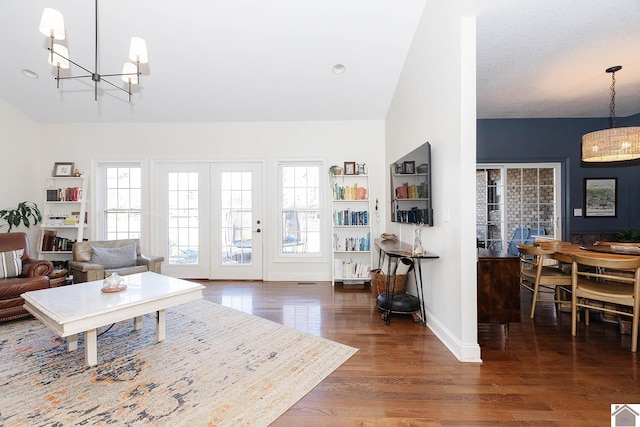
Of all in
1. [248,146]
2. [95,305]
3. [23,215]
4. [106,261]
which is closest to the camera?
[95,305]

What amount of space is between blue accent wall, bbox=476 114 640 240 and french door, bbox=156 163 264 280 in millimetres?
4113

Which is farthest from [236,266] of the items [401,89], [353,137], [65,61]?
[401,89]

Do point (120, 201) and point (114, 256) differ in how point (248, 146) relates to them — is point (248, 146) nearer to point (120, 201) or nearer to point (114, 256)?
point (120, 201)

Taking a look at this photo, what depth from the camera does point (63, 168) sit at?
4.77m

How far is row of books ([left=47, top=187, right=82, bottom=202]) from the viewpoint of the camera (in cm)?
469

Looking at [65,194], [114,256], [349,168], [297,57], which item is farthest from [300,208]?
[65,194]

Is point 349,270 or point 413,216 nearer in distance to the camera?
point 413,216

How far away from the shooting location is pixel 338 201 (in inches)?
181

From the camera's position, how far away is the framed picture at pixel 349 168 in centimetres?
459

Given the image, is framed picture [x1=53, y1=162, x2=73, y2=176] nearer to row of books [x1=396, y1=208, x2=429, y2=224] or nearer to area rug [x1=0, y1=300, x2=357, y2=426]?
area rug [x1=0, y1=300, x2=357, y2=426]

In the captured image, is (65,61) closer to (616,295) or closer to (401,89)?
(401,89)

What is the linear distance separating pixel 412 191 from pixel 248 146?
295 cm

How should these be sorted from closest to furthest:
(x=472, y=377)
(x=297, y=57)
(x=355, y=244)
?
(x=472, y=377) < (x=297, y=57) < (x=355, y=244)

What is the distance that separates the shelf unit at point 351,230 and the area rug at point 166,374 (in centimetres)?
191
